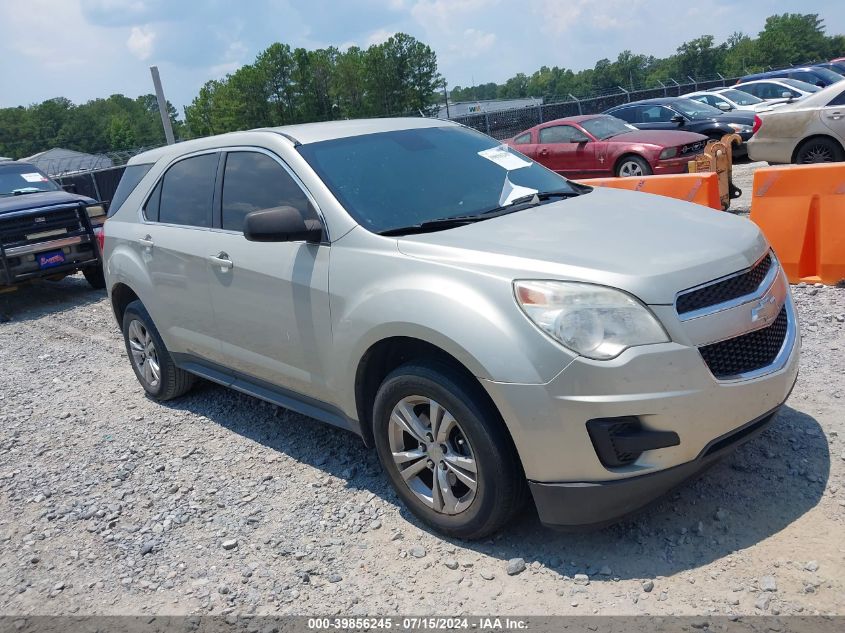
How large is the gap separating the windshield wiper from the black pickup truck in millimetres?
7642

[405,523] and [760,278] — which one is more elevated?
[760,278]

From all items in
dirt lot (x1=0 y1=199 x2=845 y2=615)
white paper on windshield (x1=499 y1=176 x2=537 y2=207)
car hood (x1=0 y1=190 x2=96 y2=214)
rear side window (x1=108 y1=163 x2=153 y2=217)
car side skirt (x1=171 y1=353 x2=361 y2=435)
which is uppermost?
rear side window (x1=108 y1=163 x2=153 y2=217)

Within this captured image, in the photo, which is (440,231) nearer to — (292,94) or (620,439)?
(620,439)

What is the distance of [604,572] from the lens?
10.3 feet

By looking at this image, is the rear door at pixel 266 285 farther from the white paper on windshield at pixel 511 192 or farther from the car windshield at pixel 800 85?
the car windshield at pixel 800 85

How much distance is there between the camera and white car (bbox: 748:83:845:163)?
11.3 meters

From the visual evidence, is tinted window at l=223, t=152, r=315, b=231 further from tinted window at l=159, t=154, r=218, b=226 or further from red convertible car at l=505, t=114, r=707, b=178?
red convertible car at l=505, t=114, r=707, b=178

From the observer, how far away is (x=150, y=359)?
19.1 feet

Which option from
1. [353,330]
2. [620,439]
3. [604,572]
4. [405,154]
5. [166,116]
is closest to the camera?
[620,439]

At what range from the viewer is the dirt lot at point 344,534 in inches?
121

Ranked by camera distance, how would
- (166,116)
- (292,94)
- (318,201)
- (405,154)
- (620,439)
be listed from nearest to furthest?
(620,439) < (318,201) < (405,154) < (166,116) < (292,94)

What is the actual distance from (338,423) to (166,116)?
46.9ft

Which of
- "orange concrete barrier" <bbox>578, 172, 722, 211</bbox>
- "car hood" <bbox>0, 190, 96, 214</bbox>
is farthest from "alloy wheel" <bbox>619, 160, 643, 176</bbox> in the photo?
"car hood" <bbox>0, 190, 96, 214</bbox>

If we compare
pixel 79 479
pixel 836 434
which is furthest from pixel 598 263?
pixel 79 479
